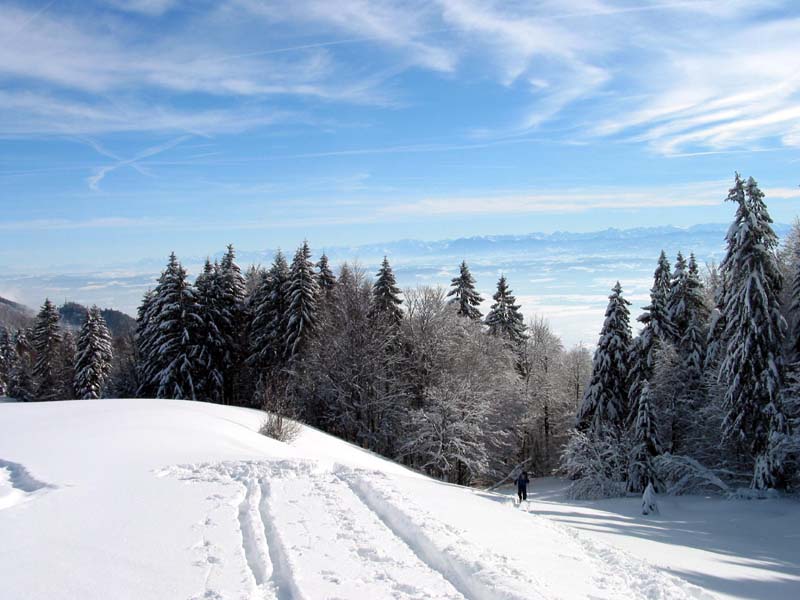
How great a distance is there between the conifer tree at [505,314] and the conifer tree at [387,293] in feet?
36.0

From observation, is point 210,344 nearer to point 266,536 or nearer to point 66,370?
point 66,370

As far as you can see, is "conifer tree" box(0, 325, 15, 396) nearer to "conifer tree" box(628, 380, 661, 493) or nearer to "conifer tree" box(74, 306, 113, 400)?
"conifer tree" box(74, 306, 113, 400)

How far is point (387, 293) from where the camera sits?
41250 millimetres

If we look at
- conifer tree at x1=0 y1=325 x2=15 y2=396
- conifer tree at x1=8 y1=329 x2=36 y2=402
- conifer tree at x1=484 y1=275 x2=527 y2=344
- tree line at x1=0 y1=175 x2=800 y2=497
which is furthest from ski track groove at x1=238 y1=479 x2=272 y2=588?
conifer tree at x1=0 y1=325 x2=15 y2=396

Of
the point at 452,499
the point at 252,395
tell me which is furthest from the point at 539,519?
the point at 252,395

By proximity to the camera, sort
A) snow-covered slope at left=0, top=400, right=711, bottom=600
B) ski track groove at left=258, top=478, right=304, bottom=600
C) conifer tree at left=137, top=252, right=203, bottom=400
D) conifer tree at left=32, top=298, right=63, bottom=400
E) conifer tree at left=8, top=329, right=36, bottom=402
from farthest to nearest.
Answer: conifer tree at left=8, top=329, right=36, bottom=402 → conifer tree at left=32, top=298, right=63, bottom=400 → conifer tree at left=137, top=252, right=203, bottom=400 → snow-covered slope at left=0, top=400, right=711, bottom=600 → ski track groove at left=258, top=478, right=304, bottom=600

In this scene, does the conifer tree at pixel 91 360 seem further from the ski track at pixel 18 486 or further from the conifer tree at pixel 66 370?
the ski track at pixel 18 486

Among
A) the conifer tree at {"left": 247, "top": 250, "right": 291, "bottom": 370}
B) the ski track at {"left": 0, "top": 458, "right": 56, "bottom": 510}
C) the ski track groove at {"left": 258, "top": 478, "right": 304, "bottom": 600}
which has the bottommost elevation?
the ski track groove at {"left": 258, "top": 478, "right": 304, "bottom": 600}

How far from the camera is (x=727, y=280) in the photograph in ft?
92.8

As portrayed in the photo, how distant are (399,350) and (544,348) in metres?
21.1

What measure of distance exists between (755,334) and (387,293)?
23.3 meters

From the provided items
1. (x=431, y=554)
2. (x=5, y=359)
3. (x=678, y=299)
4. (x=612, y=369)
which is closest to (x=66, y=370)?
(x=5, y=359)

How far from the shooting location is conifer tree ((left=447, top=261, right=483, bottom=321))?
155 ft

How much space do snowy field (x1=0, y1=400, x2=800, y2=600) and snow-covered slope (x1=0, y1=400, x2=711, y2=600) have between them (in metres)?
0.03
